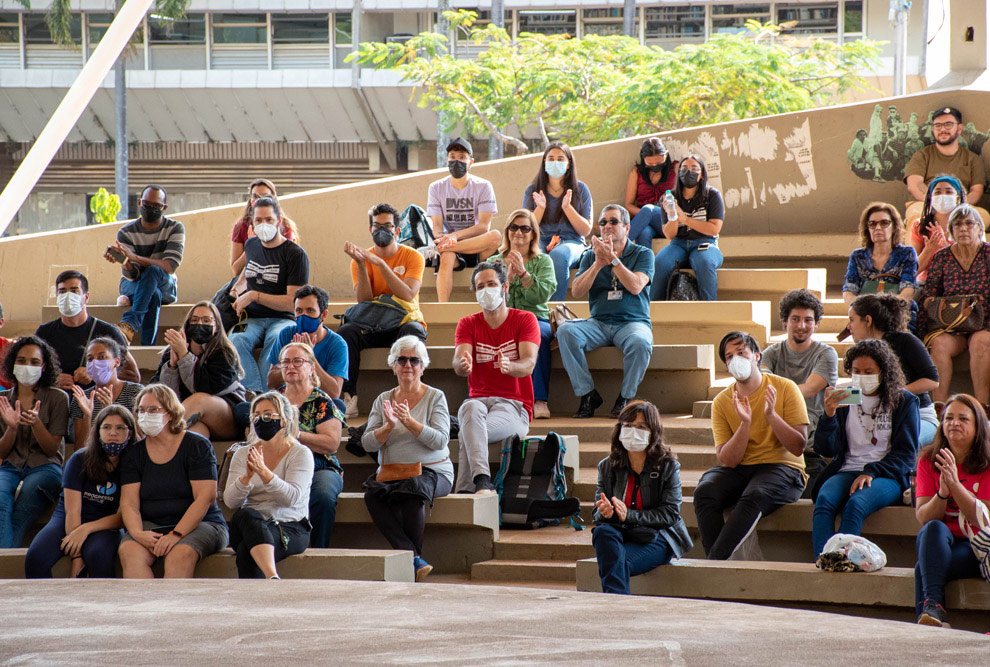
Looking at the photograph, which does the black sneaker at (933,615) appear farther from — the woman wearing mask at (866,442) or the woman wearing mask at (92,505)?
the woman wearing mask at (92,505)

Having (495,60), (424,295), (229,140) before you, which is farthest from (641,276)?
(229,140)

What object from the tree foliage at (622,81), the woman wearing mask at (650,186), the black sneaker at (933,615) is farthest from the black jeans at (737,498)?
the tree foliage at (622,81)

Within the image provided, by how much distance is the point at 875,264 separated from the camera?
7.74 metres

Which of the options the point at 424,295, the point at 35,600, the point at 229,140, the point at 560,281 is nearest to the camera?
the point at 35,600

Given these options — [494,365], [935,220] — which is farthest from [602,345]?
[935,220]

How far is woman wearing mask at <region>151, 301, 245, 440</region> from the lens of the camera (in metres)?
6.61

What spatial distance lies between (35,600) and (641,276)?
5.17m

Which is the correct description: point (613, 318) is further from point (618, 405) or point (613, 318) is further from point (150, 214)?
point (150, 214)

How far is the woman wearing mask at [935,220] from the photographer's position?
8.02 m

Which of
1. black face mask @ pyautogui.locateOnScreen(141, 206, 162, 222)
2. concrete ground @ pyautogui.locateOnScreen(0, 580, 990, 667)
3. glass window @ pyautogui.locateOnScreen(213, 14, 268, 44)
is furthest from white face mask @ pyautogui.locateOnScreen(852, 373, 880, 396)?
glass window @ pyautogui.locateOnScreen(213, 14, 268, 44)

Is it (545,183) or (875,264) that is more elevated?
(545,183)

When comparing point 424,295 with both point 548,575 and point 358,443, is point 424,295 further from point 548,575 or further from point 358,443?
point 548,575

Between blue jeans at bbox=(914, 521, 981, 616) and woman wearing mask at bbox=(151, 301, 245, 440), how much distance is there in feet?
12.3

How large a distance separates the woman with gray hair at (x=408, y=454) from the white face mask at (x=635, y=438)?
111 cm
